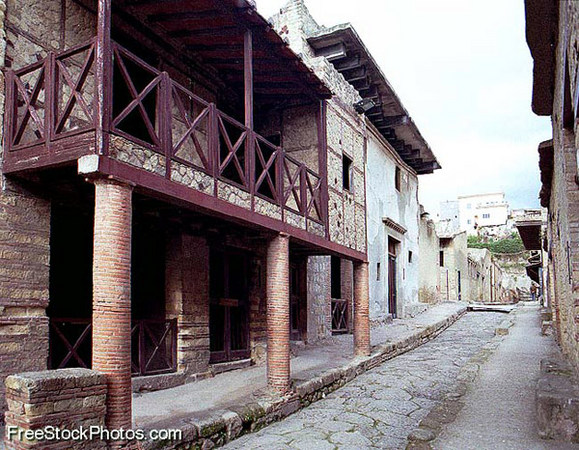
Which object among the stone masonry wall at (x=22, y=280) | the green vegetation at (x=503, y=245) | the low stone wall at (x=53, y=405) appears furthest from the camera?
the green vegetation at (x=503, y=245)

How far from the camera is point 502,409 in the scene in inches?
279

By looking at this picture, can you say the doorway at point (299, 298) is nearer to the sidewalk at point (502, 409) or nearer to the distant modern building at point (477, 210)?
the sidewalk at point (502, 409)

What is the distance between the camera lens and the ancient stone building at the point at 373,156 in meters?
13.0

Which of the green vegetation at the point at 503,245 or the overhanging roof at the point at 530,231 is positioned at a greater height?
the green vegetation at the point at 503,245

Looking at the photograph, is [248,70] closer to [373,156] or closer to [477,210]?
[373,156]

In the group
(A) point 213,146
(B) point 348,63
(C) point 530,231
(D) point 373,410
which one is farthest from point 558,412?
(C) point 530,231

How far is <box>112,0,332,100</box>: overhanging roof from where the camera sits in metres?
7.69

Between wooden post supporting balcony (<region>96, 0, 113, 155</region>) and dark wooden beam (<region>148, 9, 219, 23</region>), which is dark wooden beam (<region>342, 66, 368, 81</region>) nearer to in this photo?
dark wooden beam (<region>148, 9, 219, 23</region>)

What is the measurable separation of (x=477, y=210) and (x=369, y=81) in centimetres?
7720

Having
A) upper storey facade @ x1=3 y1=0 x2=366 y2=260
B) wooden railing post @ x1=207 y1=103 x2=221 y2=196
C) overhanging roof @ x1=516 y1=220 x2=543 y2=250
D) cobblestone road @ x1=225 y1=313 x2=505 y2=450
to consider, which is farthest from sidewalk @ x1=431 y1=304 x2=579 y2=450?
overhanging roof @ x1=516 y1=220 x2=543 y2=250

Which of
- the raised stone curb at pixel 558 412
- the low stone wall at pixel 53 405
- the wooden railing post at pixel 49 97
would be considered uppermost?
the wooden railing post at pixel 49 97

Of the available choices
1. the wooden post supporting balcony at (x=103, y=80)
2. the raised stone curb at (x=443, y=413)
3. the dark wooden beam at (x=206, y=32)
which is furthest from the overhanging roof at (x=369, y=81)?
the wooden post supporting balcony at (x=103, y=80)

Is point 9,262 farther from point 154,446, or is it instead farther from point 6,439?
point 154,446

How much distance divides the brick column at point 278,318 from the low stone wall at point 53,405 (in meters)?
3.56
